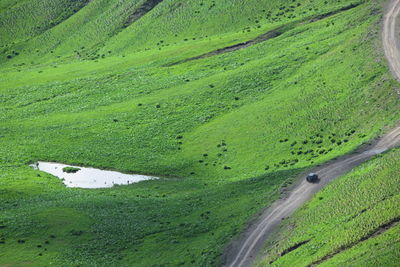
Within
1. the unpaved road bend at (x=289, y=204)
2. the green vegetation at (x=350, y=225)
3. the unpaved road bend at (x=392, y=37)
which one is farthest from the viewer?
the unpaved road bend at (x=392, y=37)

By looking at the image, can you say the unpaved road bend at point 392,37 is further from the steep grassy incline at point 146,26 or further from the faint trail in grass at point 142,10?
the faint trail in grass at point 142,10

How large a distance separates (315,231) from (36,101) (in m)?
81.6

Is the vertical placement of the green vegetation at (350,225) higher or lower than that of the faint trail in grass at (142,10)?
lower

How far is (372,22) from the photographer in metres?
139

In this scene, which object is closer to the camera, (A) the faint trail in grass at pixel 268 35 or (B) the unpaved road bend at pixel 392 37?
(B) the unpaved road bend at pixel 392 37

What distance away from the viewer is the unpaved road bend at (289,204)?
78.9 m

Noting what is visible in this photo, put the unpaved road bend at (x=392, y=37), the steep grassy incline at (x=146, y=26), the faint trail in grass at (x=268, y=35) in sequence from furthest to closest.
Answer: the steep grassy incline at (x=146, y=26) < the faint trail in grass at (x=268, y=35) < the unpaved road bend at (x=392, y=37)

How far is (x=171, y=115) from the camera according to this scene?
129 meters

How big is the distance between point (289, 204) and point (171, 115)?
150 ft

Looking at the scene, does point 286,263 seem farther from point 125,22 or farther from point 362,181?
point 125,22

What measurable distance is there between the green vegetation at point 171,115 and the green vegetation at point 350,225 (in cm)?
704

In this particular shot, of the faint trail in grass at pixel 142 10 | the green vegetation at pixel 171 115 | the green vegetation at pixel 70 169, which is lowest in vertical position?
the green vegetation at pixel 70 169

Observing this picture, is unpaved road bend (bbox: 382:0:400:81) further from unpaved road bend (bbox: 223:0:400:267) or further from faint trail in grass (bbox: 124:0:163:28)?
faint trail in grass (bbox: 124:0:163:28)

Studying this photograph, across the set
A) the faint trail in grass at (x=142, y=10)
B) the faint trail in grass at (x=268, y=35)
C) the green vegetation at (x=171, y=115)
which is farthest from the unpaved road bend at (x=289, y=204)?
the faint trail in grass at (x=142, y=10)
